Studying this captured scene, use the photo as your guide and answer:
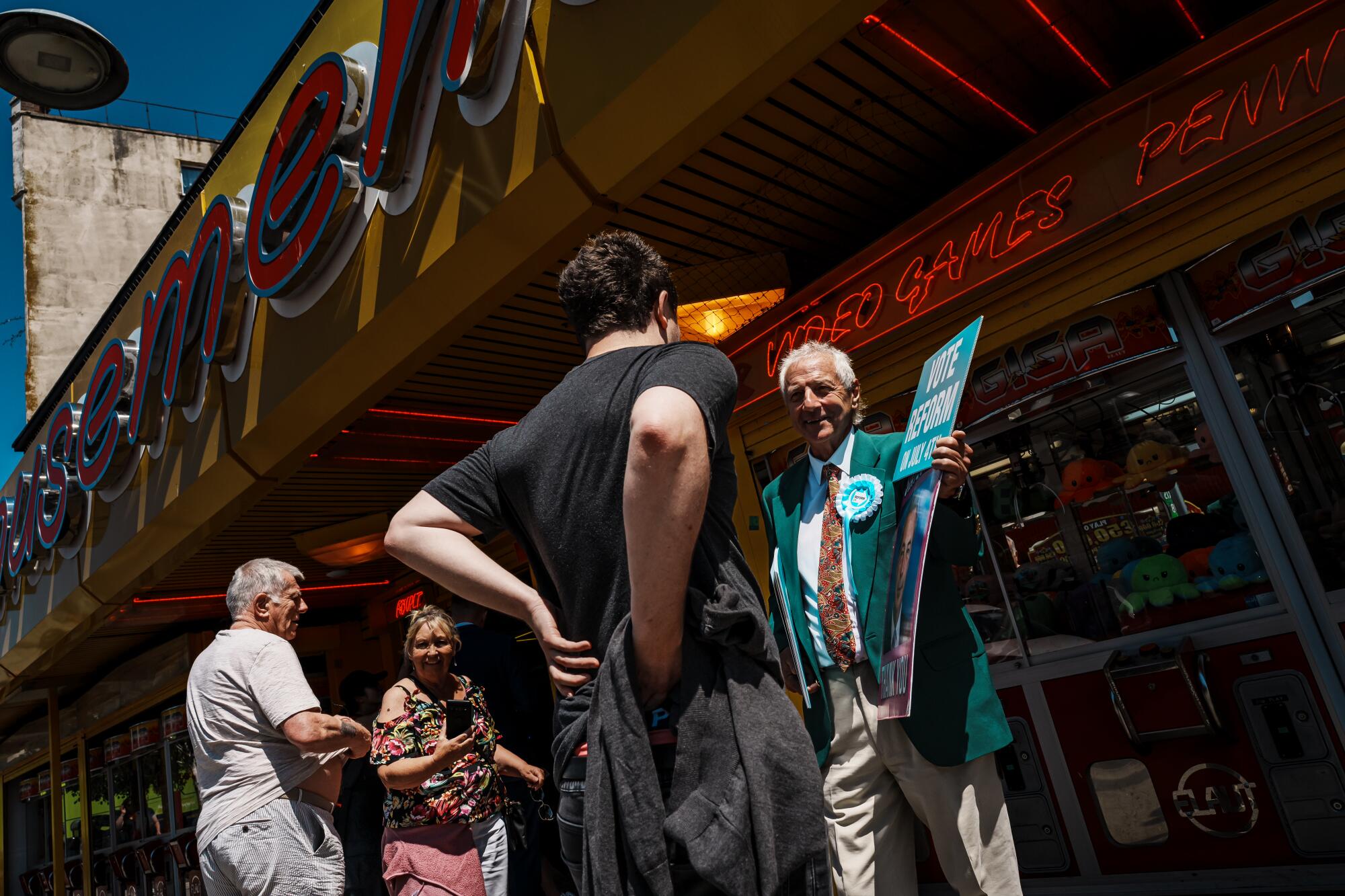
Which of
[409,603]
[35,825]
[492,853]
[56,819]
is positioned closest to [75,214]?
[56,819]

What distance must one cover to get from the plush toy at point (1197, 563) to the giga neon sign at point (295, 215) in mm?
3231

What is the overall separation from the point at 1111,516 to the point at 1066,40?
1.91 metres

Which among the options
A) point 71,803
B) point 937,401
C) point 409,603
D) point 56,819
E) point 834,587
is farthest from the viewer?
point 71,803

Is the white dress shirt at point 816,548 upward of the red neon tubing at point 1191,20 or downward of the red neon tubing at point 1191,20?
downward

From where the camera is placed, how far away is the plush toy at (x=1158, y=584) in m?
3.28

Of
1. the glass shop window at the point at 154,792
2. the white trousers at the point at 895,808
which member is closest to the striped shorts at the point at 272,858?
the white trousers at the point at 895,808

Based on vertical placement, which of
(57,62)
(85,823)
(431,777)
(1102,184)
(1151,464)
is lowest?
(85,823)

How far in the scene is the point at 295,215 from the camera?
4.83 metres

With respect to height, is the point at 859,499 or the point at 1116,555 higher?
the point at 859,499

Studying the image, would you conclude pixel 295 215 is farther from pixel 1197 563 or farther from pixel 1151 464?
pixel 1197 563

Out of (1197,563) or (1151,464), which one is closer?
(1197,563)

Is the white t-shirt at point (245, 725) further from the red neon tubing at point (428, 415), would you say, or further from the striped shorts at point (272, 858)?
the red neon tubing at point (428, 415)

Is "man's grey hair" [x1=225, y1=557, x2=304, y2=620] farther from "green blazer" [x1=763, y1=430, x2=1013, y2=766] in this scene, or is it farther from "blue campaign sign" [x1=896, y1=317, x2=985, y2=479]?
"blue campaign sign" [x1=896, y1=317, x2=985, y2=479]

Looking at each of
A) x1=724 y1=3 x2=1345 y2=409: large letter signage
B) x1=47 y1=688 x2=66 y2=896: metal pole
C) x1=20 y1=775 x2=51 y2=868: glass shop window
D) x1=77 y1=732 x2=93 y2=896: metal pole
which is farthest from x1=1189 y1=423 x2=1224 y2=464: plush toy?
x1=20 y1=775 x2=51 y2=868: glass shop window
